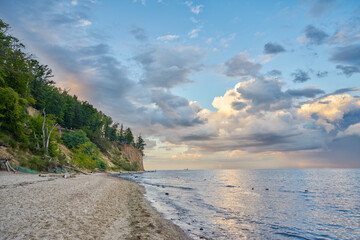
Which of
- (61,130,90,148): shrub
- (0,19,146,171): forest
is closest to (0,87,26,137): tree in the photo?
(0,19,146,171): forest

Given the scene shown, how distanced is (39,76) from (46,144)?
5241 cm

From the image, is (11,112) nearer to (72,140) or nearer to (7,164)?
(7,164)

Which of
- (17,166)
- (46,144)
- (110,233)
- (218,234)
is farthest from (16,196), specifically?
(46,144)

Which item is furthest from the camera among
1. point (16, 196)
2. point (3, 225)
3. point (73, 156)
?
point (73, 156)

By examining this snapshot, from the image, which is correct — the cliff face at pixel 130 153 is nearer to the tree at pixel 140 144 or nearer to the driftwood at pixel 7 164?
the tree at pixel 140 144

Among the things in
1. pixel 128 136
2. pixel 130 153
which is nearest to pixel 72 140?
pixel 130 153

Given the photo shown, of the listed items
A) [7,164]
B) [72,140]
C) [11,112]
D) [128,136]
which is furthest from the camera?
[128,136]

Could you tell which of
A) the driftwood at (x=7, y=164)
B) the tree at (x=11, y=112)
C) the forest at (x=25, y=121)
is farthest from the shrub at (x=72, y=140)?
the driftwood at (x=7, y=164)

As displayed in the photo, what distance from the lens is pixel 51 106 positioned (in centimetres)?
8194

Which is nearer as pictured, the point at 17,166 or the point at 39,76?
the point at 17,166

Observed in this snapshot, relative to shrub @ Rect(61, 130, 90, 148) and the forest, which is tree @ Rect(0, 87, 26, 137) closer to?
the forest

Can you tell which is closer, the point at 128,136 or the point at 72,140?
the point at 72,140

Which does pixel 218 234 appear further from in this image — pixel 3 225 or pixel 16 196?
pixel 16 196

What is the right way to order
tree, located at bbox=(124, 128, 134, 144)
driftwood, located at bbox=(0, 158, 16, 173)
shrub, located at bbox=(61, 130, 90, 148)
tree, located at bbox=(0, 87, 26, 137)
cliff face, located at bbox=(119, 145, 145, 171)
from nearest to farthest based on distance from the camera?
1. driftwood, located at bbox=(0, 158, 16, 173)
2. tree, located at bbox=(0, 87, 26, 137)
3. shrub, located at bbox=(61, 130, 90, 148)
4. cliff face, located at bbox=(119, 145, 145, 171)
5. tree, located at bbox=(124, 128, 134, 144)
